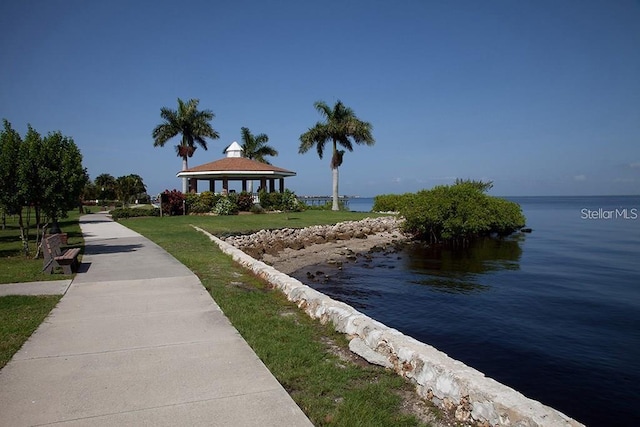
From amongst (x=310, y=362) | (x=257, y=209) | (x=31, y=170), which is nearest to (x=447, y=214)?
(x=257, y=209)

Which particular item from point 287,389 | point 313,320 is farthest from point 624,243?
point 287,389

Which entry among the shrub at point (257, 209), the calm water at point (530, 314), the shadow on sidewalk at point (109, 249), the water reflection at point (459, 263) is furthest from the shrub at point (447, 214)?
the shadow on sidewalk at point (109, 249)

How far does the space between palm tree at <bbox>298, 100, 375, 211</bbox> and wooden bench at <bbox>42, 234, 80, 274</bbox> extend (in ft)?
91.1

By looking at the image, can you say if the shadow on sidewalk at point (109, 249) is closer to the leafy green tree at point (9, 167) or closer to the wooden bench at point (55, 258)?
the leafy green tree at point (9, 167)

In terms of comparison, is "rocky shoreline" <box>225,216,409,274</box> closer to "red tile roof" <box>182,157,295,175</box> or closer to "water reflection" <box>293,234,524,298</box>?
"water reflection" <box>293,234,524,298</box>

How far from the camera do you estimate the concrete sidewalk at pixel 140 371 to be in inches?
139

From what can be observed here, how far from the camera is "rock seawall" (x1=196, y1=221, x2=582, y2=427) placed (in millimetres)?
3314

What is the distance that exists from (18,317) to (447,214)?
20708mm

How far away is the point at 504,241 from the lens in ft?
84.0

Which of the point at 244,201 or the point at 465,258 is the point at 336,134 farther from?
the point at 465,258

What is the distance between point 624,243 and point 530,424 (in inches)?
1014

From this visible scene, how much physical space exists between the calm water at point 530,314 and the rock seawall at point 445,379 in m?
2.39

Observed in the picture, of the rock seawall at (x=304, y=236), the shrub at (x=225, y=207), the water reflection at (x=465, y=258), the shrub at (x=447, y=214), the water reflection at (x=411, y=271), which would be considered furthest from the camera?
the shrub at (x=225, y=207)

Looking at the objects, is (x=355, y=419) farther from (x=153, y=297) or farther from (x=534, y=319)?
(x=534, y=319)
